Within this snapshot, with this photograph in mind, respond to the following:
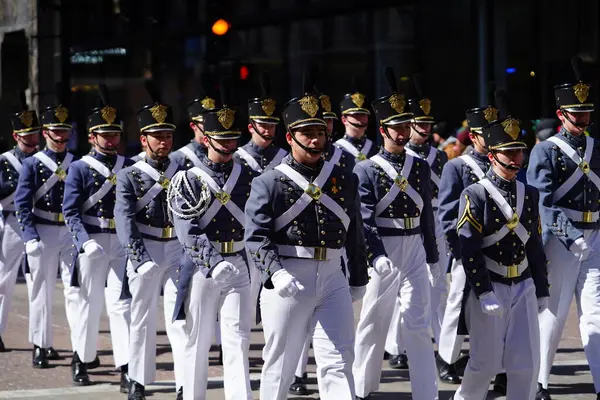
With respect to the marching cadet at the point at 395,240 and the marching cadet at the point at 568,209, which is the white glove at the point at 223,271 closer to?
the marching cadet at the point at 395,240

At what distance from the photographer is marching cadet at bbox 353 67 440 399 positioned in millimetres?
Answer: 10023

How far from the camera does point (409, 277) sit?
10195 mm

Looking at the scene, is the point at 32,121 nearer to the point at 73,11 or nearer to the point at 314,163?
the point at 314,163

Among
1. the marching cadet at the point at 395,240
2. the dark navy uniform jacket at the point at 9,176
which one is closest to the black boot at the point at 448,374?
the marching cadet at the point at 395,240

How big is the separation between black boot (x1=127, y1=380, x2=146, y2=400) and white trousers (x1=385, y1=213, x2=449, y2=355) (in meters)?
2.60

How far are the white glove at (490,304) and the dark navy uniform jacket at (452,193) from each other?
1.92 metres

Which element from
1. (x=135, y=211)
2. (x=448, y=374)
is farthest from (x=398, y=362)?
(x=135, y=211)

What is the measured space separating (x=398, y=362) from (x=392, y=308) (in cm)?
198

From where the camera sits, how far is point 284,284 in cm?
813

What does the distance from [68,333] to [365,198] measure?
514cm

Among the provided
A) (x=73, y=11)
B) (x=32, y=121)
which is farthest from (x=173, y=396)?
(x=73, y=11)

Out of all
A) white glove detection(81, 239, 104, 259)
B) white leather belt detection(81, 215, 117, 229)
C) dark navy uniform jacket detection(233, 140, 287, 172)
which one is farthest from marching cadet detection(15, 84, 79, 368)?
dark navy uniform jacket detection(233, 140, 287, 172)

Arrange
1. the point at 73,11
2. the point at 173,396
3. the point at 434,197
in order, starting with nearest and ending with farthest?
the point at 173,396
the point at 434,197
the point at 73,11

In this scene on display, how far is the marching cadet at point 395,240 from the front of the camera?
10023 millimetres
